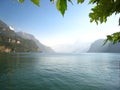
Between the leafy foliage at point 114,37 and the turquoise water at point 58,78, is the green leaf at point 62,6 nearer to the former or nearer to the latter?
the leafy foliage at point 114,37

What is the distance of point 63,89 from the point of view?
74.4ft

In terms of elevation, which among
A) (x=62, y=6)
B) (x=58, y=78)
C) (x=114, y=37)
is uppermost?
(x=62, y=6)

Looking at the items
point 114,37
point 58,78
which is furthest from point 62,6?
point 58,78

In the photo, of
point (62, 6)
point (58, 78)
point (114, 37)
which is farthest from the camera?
point (58, 78)

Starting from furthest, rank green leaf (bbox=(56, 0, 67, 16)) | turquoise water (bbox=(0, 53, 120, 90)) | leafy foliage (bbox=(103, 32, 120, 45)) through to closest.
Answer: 1. turquoise water (bbox=(0, 53, 120, 90))
2. leafy foliage (bbox=(103, 32, 120, 45))
3. green leaf (bbox=(56, 0, 67, 16))

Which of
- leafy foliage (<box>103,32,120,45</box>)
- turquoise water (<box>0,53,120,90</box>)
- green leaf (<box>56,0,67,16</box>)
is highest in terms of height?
green leaf (<box>56,0,67,16</box>)

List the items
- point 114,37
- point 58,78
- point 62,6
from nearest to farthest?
point 62,6 → point 114,37 → point 58,78

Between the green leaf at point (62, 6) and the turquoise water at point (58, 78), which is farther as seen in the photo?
the turquoise water at point (58, 78)

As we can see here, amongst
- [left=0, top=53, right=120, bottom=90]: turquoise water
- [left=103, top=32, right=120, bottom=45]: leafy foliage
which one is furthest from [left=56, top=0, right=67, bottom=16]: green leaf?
[left=0, top=53, right=120, bottom=90]: turquoise water

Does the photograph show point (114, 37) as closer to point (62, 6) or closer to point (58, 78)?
point (62, 6)

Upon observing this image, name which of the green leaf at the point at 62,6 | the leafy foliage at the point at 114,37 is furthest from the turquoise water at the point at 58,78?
the green leaf at the point at 62,6

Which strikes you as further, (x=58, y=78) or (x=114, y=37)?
(x=58, y=78)

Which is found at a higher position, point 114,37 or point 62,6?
point 62,6

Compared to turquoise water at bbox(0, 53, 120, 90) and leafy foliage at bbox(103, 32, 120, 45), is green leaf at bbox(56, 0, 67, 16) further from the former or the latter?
turquoise water at bbox(0, 53, 120, 90)
